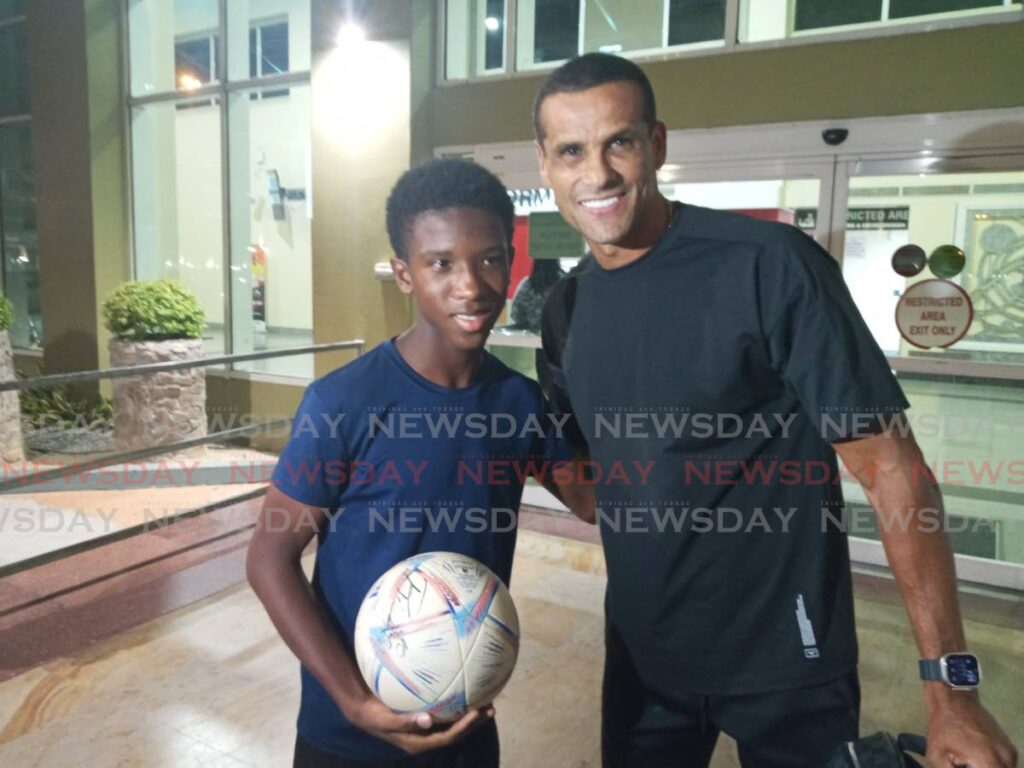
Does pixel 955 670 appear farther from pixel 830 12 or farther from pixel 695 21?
pixel 695 21

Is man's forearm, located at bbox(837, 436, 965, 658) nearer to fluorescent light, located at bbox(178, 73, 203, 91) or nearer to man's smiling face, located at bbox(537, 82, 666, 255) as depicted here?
man's smiling face, located at bbox(537, 82, 666, 255)

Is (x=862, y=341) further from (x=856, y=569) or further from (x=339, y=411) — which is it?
(x=856, y=569)

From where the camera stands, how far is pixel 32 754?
2691 mm

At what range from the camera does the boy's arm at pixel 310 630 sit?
1.33m

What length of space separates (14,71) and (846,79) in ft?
30.3

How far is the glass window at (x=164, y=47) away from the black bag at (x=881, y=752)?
27.1 feet

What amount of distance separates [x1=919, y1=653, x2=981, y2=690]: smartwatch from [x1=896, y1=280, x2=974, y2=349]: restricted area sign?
11.5 ft

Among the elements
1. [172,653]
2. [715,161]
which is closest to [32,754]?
[172,653]

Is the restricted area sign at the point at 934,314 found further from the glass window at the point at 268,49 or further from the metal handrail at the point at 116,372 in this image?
the glass window at the point at 268,49

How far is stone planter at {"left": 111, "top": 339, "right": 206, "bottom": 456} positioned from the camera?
652 centimetres

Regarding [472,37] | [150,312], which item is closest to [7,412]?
[150,312]

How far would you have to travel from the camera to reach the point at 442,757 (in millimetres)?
1505

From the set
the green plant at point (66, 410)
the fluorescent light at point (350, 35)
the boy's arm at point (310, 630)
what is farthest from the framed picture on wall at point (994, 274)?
the green plant at point (66, 410)

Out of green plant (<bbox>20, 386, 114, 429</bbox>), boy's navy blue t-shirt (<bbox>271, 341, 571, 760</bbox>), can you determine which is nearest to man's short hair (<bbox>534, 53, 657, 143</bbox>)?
boy's navy blue t-shirt (<bbox>271, 341, 571, 760</bbox>)
